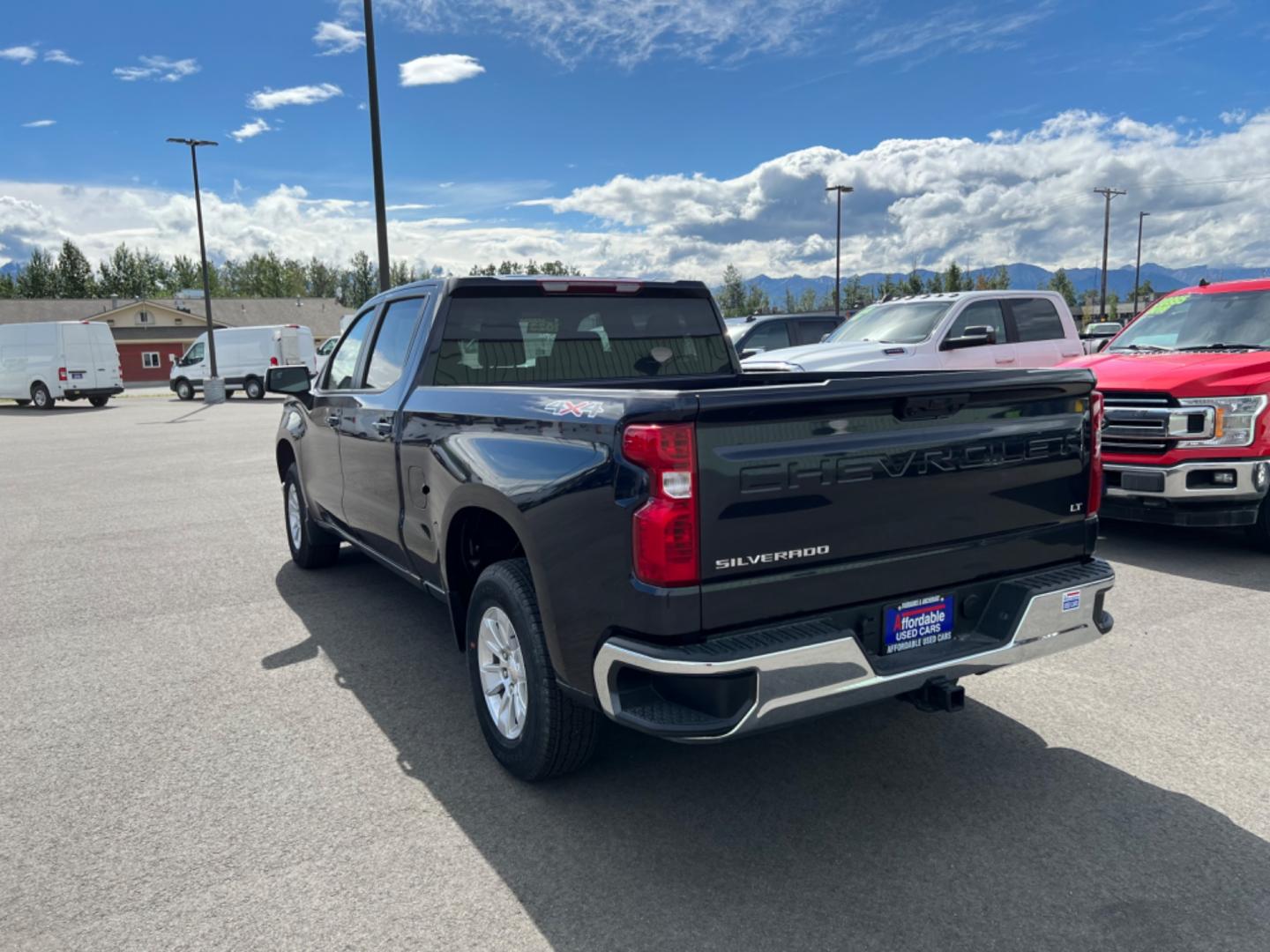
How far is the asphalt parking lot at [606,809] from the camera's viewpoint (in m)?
2.70

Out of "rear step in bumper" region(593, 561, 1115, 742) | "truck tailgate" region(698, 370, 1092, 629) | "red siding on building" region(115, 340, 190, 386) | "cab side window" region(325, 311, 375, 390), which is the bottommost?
"red siding on building" region(115, 340, 190, 386)

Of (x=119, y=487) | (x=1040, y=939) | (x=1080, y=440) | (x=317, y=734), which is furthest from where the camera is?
(x=119, y=487)

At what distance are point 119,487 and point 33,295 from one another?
98.9 metres

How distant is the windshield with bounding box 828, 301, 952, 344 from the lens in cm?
1146

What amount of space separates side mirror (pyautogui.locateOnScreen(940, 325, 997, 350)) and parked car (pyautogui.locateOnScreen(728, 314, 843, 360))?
6161 millimetres

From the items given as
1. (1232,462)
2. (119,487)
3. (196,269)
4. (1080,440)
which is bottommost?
(119,487)

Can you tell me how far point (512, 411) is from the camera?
3.44 meters

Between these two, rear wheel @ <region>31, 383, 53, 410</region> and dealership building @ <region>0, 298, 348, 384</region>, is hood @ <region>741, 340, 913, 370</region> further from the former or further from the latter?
dealership building @ <region>0, 298, 348, 384</region>

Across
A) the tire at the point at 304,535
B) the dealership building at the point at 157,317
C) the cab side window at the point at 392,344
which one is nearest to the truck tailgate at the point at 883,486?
the cab side window at the point at 392,344

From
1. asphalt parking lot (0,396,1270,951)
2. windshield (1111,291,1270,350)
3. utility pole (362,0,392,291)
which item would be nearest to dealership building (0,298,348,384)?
utility pole (362,0,392,291)

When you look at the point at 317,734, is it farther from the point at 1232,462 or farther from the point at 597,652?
the point at 1232,462

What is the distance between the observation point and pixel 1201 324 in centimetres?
760

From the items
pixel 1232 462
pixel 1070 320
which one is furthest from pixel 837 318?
pixel 1232 462

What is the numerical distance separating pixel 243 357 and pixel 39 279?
7649 centimetres
